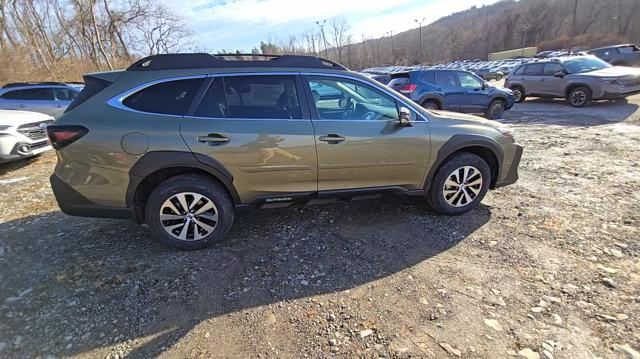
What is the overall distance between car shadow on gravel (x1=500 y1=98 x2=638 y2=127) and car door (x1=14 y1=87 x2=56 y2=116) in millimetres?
13274

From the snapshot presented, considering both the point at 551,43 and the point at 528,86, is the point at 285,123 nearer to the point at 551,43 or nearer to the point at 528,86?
the point at 528,86

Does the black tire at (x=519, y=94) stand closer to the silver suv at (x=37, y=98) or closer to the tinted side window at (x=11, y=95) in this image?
the silver suv at (x=37, y=98)

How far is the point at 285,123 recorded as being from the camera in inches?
126

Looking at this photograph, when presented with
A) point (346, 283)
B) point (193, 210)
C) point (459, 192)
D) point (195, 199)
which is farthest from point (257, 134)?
point (459, 192)

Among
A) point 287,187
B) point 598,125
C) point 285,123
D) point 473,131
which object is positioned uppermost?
point 285,123

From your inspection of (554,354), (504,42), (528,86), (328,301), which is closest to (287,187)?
(328,301)

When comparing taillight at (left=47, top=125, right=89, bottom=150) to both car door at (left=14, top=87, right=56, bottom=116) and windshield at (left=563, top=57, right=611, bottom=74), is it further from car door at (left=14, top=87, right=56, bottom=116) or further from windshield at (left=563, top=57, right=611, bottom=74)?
windshield at (left=563, top=57, right=611, bottom=74)

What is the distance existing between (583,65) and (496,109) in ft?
11.6

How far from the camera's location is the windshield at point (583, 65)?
11.4 meters

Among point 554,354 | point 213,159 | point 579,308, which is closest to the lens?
point 554,354

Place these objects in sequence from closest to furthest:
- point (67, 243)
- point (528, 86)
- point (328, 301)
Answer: point (328, 301)
point (67, 243)
point (528, 86)

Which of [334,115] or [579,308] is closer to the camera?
[579,308]

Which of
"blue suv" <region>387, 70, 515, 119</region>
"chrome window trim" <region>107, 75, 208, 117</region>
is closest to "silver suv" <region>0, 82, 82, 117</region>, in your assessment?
"chrome window trim" <region>107, 75, 208, 117</region>

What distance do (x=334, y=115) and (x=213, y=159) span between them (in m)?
1.23
